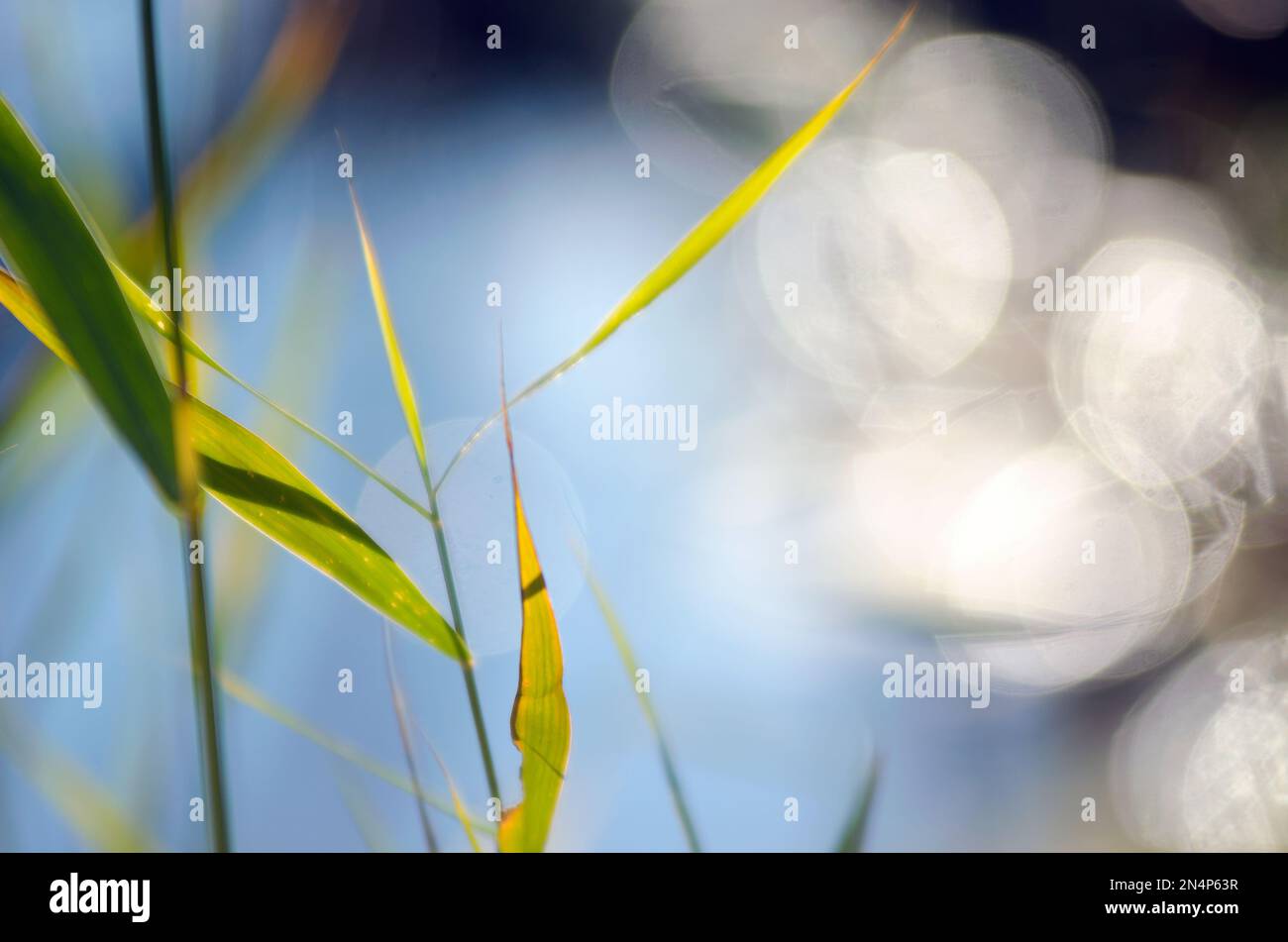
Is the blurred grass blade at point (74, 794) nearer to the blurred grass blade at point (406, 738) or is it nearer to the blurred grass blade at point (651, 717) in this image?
the blurred grass blade at point (406, 738)

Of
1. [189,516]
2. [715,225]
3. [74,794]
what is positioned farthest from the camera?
[74,794]

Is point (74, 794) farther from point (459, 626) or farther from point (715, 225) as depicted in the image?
point (715, 225)

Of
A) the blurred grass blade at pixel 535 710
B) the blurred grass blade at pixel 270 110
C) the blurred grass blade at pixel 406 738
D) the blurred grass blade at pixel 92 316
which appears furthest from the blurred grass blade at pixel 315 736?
the blurred grass blade at pixel 270 110

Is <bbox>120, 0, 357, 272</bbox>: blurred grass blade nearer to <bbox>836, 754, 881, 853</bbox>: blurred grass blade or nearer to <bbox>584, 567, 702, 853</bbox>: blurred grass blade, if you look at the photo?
<bbox>584, 567, 702, 853</bbox>: blurred grass blade

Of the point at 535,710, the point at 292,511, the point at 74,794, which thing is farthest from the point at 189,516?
the point at 74,794

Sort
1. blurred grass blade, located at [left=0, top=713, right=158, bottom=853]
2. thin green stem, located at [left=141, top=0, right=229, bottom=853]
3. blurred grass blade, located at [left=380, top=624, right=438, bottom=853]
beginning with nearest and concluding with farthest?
1. thin green stem, located at [left=141, top=0, right=229, bottom=853]
2. blurred grass blade, located at [left=380, top=624, right=438, bottom=853]
3. blurred grass blade, located at [left=0, top=713, right=158, bottom=853]

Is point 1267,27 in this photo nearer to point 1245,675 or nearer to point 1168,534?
point 1168,534

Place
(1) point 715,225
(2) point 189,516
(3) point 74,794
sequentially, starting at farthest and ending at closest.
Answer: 1. (3) point 74,794
2. (1) point 715,225
3. (2) point 189,516

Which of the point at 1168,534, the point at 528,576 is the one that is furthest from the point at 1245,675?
the point at 528,576

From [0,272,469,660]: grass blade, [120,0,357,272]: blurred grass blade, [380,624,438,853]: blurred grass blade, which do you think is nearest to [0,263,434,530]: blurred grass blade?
[0,272,469,660]: grass blade
